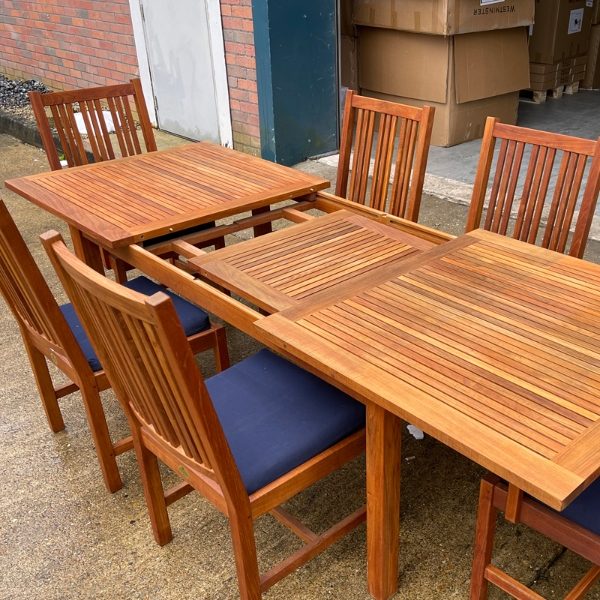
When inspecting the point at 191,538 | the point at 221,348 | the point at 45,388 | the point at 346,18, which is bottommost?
the point at 191,538

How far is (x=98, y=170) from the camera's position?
2.70m

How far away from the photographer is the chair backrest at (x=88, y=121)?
2.90 meters

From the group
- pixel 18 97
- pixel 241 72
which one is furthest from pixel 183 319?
pixel 18 97

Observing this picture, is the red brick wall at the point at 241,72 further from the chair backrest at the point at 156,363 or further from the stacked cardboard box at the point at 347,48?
the chair backrest at the point at 156,363

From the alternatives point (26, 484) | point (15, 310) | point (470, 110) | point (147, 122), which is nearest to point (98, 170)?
Answer: point (147, 122)

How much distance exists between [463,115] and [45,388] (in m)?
3.44

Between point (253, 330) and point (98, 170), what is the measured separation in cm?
140

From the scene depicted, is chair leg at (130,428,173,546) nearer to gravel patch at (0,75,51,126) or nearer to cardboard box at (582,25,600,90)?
gravel patch at (0,75,51,126)

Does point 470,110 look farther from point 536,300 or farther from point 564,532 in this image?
point 564,532

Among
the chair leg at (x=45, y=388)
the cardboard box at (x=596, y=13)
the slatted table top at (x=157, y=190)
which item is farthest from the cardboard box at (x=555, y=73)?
the chair leg at (x=45, y=388)

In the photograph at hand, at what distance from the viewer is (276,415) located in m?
1.66

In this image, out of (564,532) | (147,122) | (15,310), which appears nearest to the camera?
(564,532)

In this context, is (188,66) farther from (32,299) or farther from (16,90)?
(32,299)

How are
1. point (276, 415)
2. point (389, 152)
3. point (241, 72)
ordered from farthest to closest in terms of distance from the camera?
point (241, 72)
point (389, 152)
point (276, 415)
